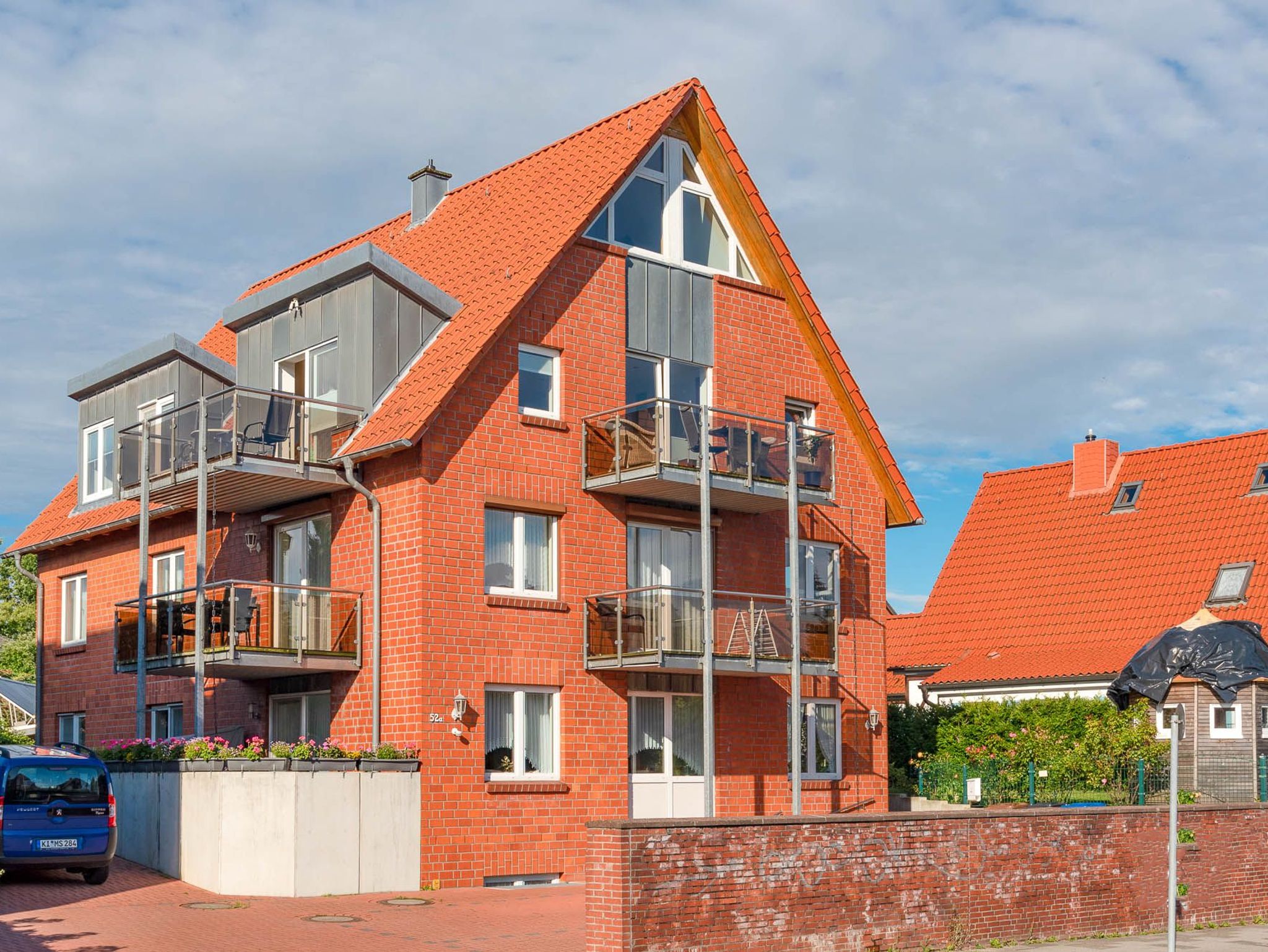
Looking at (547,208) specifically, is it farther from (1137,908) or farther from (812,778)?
(1137,908)

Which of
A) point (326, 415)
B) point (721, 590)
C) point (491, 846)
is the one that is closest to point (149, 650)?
point (326, 415)

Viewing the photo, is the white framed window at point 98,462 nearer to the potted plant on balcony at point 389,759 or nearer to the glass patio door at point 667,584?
the glass patio door at point 667,584

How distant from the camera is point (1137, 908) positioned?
65.8 feet

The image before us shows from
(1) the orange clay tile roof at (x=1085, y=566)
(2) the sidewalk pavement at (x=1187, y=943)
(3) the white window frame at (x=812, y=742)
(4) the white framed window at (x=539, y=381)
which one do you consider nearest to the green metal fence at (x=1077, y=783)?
A: (3) the white window frame at (x=812, y=742)

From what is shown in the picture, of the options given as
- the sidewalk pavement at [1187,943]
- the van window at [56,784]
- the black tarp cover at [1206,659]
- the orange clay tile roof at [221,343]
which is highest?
the orange clay tile roof at [221,343]

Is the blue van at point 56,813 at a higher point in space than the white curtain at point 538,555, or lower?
lower

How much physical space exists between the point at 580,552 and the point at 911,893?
9.00m

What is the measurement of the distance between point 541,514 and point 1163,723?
14.8 meters

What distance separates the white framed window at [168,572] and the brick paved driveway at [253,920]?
8165mm

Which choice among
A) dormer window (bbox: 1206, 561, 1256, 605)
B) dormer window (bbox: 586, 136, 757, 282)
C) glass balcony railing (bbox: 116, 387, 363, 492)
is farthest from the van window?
dormer window (bbox: 1206, 561, 1256, 605)

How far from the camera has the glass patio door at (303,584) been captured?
23.5 meters

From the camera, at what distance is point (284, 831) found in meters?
20.1

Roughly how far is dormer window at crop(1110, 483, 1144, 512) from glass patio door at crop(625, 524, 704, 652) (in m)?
17.1

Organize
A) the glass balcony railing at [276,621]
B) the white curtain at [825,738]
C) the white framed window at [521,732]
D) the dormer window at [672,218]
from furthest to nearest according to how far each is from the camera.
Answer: the white curtain at [825,738] < the dormer window at [672,218] < the white framed window at [521,732] < the glass balcony railing at [276,621]
